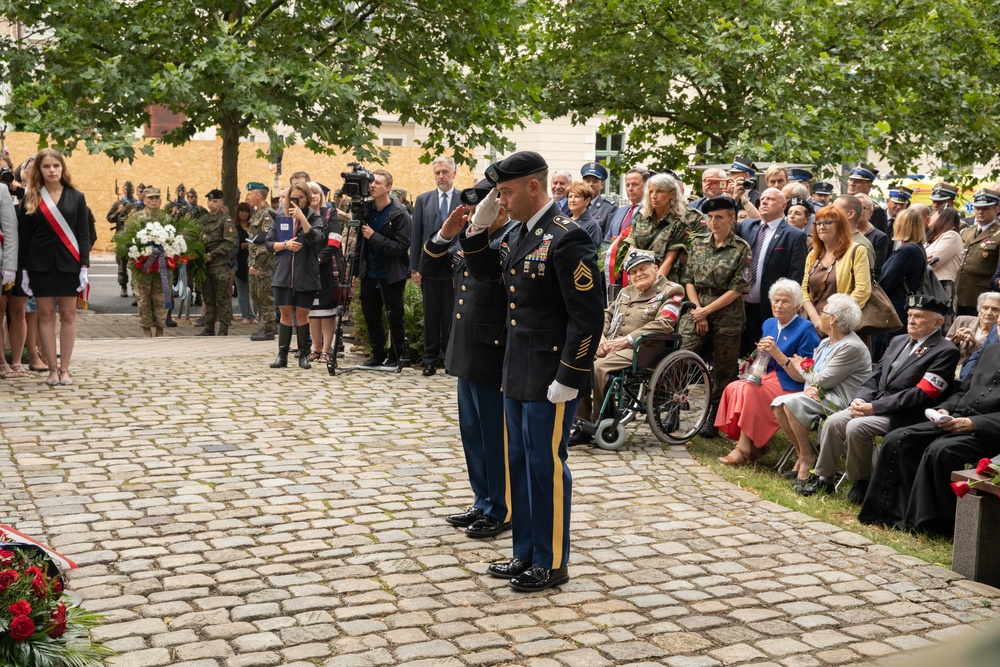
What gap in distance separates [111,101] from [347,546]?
12220 millimetres

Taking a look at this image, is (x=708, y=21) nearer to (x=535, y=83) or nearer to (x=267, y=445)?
→ (x=535, y=83)

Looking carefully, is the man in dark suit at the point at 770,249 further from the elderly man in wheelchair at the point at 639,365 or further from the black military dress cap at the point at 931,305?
the black military dress cap at the point at 931,305

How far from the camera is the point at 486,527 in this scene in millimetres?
6355

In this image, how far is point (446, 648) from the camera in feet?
15.6

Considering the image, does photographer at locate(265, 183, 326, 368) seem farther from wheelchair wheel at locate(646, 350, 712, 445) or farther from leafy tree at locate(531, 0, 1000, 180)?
leafy tree at locate(531, 0, 1000, 180)

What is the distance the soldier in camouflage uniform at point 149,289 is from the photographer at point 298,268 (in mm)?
3818

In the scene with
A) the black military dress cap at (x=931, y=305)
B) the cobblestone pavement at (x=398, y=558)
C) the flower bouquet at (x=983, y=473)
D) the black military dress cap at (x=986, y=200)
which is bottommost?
the cobblestone pavement at (x=398, y=558)

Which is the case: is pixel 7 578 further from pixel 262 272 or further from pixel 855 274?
pixel 262 272

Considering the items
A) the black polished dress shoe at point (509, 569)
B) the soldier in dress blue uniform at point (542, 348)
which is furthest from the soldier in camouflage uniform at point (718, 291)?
the black polished dress shoe at point (509, 569)

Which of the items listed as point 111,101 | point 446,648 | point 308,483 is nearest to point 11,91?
point 111,101

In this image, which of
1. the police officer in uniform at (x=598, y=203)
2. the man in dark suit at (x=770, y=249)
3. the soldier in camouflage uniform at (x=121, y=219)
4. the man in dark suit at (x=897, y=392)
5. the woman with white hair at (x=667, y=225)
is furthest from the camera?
the soldier in camouflage uniform at (x=121, y=219)

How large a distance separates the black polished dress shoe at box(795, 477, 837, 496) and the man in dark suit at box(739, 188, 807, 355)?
7.14 ft

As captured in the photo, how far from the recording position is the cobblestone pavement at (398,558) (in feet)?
15.9

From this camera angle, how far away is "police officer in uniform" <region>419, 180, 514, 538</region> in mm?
6043
